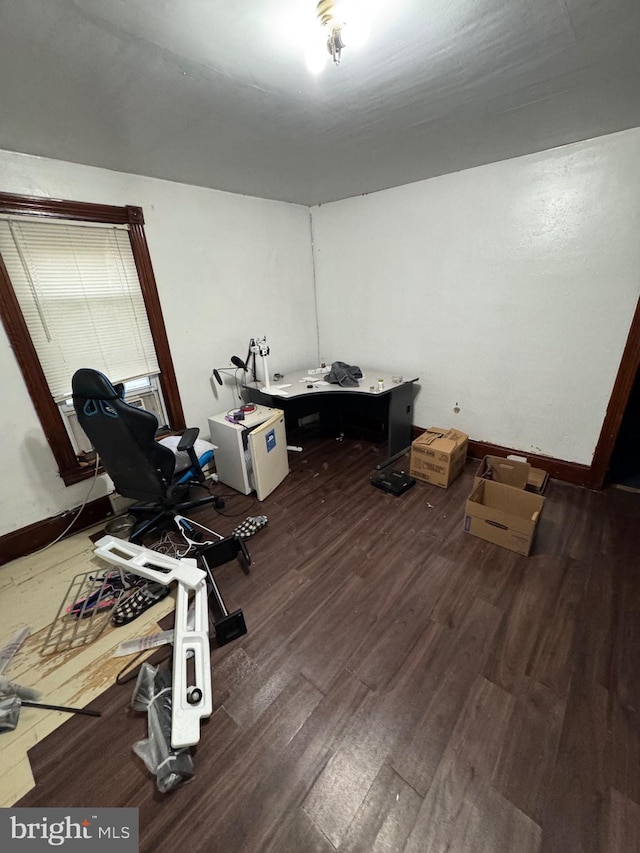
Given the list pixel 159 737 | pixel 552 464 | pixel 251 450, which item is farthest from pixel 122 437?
pixel 552 464

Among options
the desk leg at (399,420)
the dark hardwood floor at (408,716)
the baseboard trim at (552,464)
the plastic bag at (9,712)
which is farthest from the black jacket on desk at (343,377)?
the plastic bag at (9,712)

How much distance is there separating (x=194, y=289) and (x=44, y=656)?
8.28ft

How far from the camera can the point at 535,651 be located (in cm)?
147

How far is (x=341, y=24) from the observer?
3.45 ft

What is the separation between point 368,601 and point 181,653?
2.98 feet

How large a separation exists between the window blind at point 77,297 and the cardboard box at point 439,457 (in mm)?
2302

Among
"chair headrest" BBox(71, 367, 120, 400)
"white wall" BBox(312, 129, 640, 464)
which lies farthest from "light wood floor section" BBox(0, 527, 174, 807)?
"white wall" BBox(312, 129, 640, 464)

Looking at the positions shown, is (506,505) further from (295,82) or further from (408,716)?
(295,82)

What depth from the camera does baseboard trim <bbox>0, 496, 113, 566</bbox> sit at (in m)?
2.13

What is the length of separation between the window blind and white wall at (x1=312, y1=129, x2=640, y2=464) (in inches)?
80.4

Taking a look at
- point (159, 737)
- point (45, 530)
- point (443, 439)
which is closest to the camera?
point (159, 737)

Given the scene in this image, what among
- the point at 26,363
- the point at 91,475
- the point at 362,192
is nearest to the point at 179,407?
the point at 91,475

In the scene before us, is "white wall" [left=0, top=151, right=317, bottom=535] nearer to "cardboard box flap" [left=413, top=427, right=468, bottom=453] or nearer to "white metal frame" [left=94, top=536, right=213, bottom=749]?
"white metal frame" [left=94, top=536, right=213, bottom=749]

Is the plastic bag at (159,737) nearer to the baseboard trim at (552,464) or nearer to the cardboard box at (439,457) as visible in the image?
the cardboard box at (439,457)
